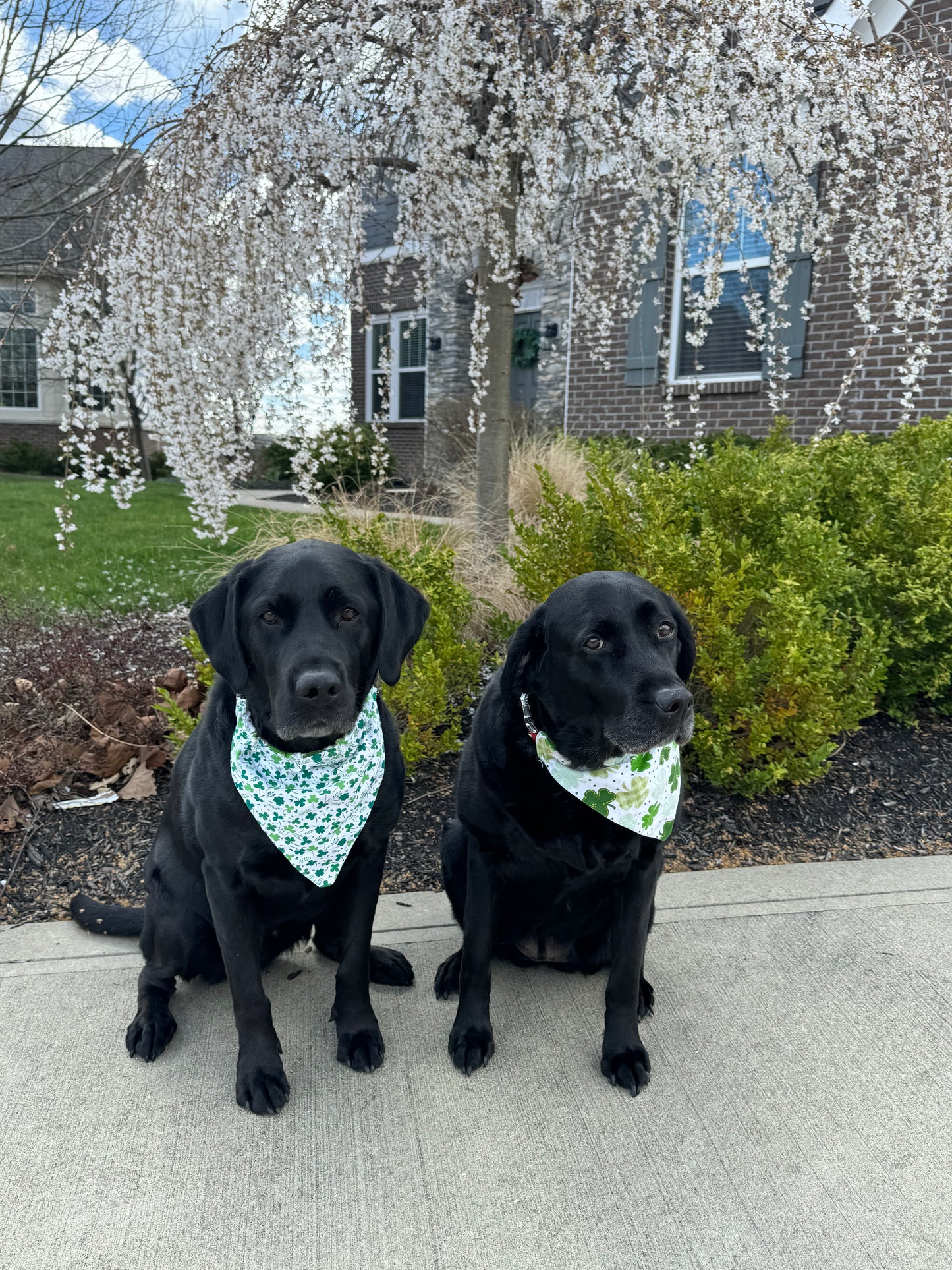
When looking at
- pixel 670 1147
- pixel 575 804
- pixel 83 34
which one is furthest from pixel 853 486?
pixel 83 34

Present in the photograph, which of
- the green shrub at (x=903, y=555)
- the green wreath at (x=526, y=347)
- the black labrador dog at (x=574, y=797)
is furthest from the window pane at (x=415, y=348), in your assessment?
the black labrador dog at (x=574, y=797)

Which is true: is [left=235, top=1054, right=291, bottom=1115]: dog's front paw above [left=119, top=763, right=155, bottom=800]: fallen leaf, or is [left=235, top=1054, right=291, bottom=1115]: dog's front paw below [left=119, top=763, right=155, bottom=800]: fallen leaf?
below

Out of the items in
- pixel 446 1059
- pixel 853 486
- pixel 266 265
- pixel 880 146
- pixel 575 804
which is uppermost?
pixel 880 146

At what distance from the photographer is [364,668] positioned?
7.07ft

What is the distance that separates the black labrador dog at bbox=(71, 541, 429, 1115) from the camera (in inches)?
78.5

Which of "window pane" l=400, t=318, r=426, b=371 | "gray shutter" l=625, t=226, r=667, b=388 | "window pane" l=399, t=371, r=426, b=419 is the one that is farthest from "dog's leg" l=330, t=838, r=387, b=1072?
"window pane" l=400, t=318, r=426, b=371

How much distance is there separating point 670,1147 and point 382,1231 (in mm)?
630

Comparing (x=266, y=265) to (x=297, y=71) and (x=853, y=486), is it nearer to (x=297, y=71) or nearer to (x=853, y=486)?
(x=297, y=71)

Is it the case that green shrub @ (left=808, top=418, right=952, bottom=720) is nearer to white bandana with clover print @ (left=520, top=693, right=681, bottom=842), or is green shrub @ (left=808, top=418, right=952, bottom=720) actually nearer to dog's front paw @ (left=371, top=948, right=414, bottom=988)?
white bandana with clover print @ (left=520, top=693, right=681, bottom=842)

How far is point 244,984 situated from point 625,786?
1006mm

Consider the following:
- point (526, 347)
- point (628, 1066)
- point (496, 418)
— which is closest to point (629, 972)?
point (628, 1066)

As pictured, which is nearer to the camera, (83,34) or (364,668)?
(364,668)

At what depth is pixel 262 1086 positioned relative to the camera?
1.99 m

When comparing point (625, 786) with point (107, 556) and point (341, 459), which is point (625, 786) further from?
point (341, 459)
